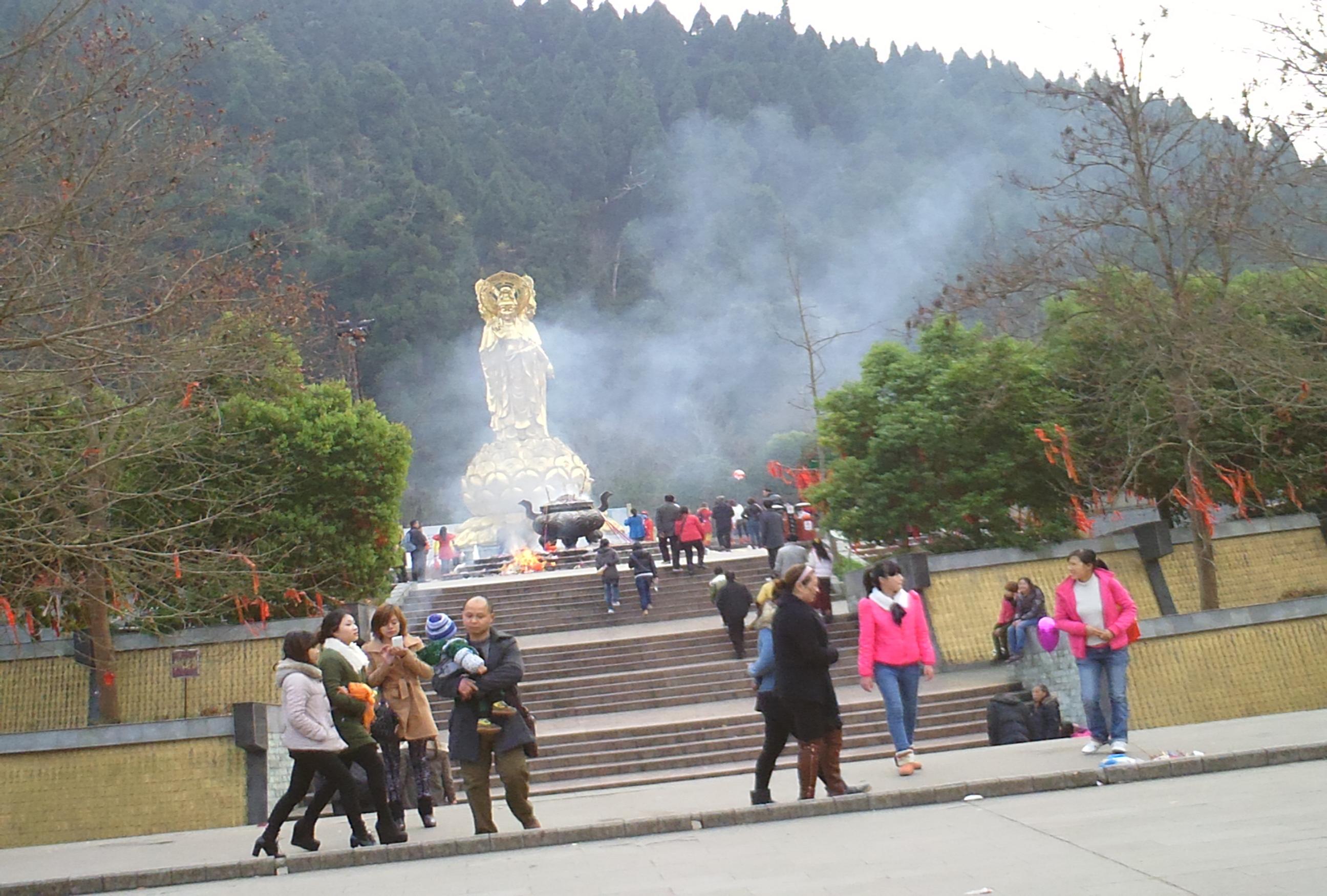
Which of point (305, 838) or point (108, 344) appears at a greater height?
point (108, 344)

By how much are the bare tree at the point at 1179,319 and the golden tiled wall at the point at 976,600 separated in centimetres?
129

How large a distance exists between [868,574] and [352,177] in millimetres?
60506

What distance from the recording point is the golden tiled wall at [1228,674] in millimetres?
12703

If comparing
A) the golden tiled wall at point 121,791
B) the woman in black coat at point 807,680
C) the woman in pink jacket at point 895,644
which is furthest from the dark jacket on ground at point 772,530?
the woman in black coat at point 807,680

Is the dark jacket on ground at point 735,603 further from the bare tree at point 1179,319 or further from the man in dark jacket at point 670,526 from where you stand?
the man in dark jacket at point 670,526

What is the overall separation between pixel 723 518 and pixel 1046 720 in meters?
15.9

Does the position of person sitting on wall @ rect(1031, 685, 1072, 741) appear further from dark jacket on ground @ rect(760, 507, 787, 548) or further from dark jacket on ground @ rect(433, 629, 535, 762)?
dark jacket on ground @ rect(760, 507, 787, 548)

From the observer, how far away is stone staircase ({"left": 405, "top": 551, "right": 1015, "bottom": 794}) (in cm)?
1309

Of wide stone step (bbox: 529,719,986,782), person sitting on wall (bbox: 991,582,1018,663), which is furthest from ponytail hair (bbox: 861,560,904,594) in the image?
person sitting on wall (bbox: 991,582,1018,663)

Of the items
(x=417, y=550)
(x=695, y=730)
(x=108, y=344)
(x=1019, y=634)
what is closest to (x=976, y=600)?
(x=1019, y=634)

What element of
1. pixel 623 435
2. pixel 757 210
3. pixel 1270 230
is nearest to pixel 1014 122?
pixel 757 210

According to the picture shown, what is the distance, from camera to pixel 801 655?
7.84m

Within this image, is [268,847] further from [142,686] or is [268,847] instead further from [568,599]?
[568,599]

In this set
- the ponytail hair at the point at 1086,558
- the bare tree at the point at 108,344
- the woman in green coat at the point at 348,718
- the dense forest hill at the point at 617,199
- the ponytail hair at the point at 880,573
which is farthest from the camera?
the dense forest hill at the point at 617,199
